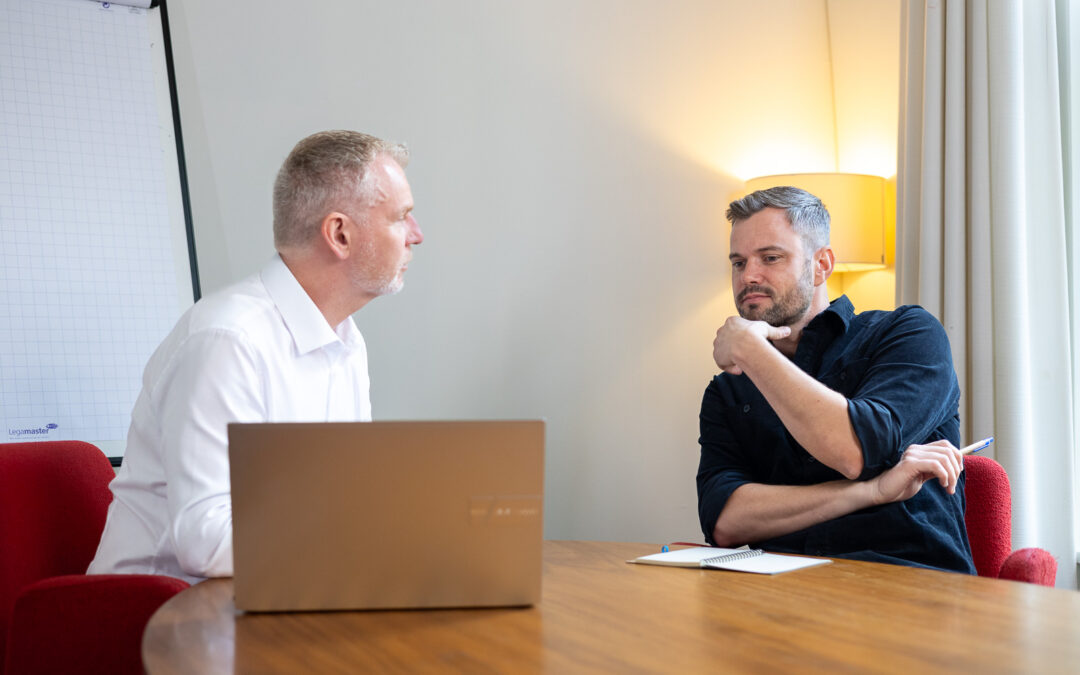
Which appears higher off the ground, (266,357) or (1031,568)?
(266,357)

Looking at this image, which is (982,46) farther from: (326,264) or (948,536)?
(326,264)

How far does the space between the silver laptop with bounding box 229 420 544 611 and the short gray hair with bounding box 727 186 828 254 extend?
128 cm

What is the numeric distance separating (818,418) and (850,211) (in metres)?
1.45

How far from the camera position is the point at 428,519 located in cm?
108

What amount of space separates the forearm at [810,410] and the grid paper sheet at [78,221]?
4.96 ft

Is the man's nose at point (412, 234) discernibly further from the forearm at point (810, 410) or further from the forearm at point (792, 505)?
the forearm at point (792, 505)

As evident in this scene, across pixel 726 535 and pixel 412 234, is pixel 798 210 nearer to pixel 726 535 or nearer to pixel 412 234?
pixel 726 535

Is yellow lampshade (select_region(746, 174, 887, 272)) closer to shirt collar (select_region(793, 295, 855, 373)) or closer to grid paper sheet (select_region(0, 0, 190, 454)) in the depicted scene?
shirt collar (select_region(793, 295, 855, 373))

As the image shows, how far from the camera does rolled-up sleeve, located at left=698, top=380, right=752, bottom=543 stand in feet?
6.24

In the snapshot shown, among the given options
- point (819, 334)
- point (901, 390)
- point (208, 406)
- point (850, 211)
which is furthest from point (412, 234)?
point (850, 211)

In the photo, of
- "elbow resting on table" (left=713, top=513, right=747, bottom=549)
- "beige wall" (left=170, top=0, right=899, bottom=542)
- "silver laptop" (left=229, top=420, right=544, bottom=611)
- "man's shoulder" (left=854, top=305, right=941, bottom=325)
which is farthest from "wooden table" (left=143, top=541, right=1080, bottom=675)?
"beige wall" (left=170, top=0, right=899, bottom=542)

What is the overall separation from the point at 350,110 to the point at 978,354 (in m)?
2.00

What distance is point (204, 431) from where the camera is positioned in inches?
55.4

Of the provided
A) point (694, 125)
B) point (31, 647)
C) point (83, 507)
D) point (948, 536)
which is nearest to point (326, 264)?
point (83, 507)
